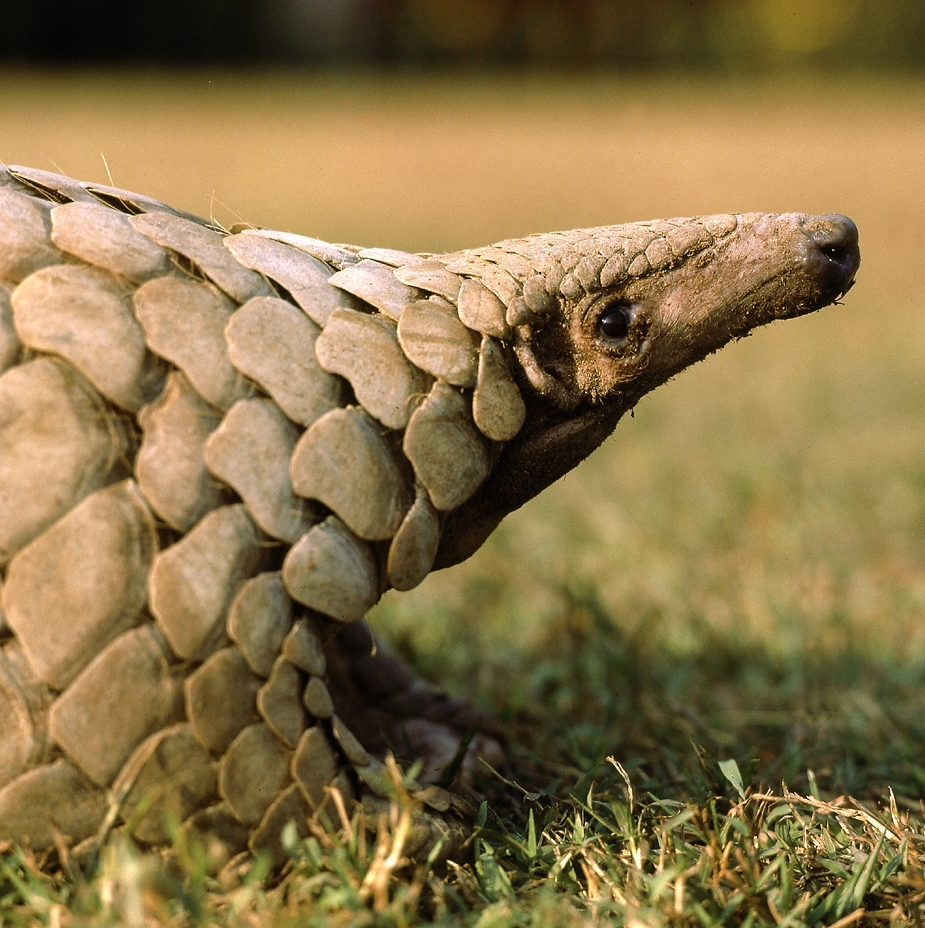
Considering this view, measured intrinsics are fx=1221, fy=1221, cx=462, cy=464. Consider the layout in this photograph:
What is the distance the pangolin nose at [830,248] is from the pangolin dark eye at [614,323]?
32 cm

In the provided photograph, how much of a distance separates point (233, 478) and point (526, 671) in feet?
5.15

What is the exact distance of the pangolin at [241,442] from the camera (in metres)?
1.63

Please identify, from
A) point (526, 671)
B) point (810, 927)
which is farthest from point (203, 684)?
point (526, 671)

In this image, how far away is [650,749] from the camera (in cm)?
258

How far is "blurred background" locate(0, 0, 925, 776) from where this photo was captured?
10.4 ft

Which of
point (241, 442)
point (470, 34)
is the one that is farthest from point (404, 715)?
point (470, 34)

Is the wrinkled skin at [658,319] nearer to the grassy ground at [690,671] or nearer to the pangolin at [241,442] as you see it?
the pangolin at [241,442]

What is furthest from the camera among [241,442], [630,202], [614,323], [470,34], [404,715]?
[470,34]

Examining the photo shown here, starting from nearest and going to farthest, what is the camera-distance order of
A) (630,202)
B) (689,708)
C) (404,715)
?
(404,715), (689,708), (630,202)

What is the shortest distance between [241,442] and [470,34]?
17.7m

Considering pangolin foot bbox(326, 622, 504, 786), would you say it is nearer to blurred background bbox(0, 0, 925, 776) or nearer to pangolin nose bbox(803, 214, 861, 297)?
blurred background bbox(0, 0, 925, 776)

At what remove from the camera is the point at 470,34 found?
18.2 metres

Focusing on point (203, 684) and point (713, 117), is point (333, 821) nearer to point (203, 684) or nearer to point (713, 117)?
point (203, 684)

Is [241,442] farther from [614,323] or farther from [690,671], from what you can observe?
[690,671]
